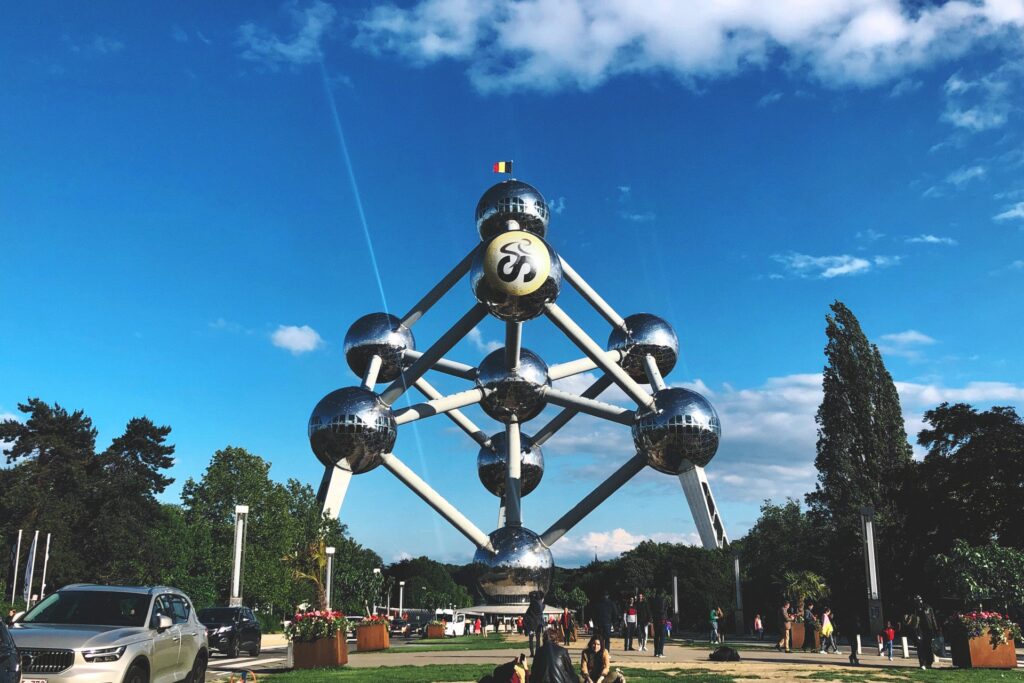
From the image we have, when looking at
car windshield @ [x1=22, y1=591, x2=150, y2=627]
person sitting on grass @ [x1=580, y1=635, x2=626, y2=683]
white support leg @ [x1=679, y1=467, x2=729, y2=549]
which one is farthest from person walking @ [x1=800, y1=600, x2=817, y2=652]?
car windshield @ [x1=22, y1=591, x2=150, y2=627]

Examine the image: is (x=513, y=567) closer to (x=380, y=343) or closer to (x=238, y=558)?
(x=238, y=558)

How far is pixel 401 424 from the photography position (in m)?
31.2

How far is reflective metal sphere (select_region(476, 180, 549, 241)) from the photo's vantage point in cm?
3103

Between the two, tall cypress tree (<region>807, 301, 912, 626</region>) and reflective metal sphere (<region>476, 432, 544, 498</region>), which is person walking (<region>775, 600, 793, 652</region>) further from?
tall cypress tree (<region>807, 301, 912, 626</region>)

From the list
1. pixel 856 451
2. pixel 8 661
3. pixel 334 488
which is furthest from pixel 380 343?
pixel 8 661

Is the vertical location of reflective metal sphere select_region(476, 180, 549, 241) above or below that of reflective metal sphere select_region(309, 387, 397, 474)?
above

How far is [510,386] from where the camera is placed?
104ft

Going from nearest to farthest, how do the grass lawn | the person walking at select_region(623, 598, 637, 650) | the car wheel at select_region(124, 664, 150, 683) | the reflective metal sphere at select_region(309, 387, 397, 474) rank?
1. the car wheel at select_region(124, 664, 150, 683)
2. the grass lawn
3. the person walking at select_region(623, 598, 637, 650)
4. the reflective metal sphere at select_region(309, 387, 397, 474)

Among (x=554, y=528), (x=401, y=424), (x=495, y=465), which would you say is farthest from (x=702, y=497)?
(x=401, y=424)

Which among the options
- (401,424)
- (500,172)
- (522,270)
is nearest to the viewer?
(522,270)

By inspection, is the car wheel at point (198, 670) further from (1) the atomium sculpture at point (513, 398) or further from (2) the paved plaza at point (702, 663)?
(1) the atomium sculpture at point (513, 398)

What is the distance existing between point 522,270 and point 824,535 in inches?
1314

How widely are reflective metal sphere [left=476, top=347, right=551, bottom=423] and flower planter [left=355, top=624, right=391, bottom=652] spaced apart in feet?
31.2

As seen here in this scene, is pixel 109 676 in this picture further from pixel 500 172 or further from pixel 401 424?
pixel 500 172
